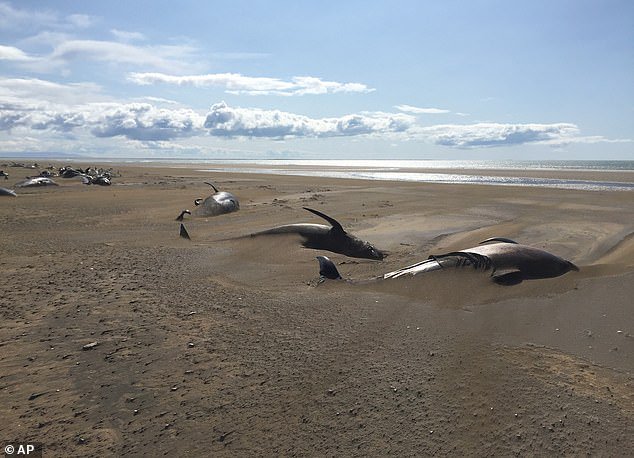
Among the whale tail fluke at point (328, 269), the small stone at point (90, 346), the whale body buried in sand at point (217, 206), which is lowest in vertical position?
the small stone at point (90, 346)

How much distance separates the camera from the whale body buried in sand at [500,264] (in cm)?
626

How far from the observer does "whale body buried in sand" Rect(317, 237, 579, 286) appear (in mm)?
6258

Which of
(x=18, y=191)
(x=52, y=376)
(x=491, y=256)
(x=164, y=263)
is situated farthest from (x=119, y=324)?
(x=18, y=191)

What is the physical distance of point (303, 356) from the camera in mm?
3979

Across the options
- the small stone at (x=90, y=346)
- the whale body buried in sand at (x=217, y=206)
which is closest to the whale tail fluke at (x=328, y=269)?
the small stone at (x=90, y=346)

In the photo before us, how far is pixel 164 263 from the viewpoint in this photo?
7426 millimetres

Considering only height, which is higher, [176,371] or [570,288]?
[570,288]

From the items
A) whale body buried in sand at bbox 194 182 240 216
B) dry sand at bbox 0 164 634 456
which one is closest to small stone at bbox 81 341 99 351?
dry sand at bbox 0 164 634 456

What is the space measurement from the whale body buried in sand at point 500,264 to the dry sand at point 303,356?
229 millimetres

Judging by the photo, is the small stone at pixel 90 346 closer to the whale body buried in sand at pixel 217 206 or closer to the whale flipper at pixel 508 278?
the whale flipper at pixel 508 278

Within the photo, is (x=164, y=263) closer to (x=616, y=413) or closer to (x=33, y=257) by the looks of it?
(x=33, y=257)

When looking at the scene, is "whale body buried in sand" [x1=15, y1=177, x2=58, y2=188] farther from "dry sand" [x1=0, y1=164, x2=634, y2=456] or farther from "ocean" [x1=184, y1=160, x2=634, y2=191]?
"ocean" [x1=184, y1=160, x2=634, y2=191]

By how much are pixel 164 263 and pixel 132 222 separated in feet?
17.8

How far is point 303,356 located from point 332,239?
4922 mm
